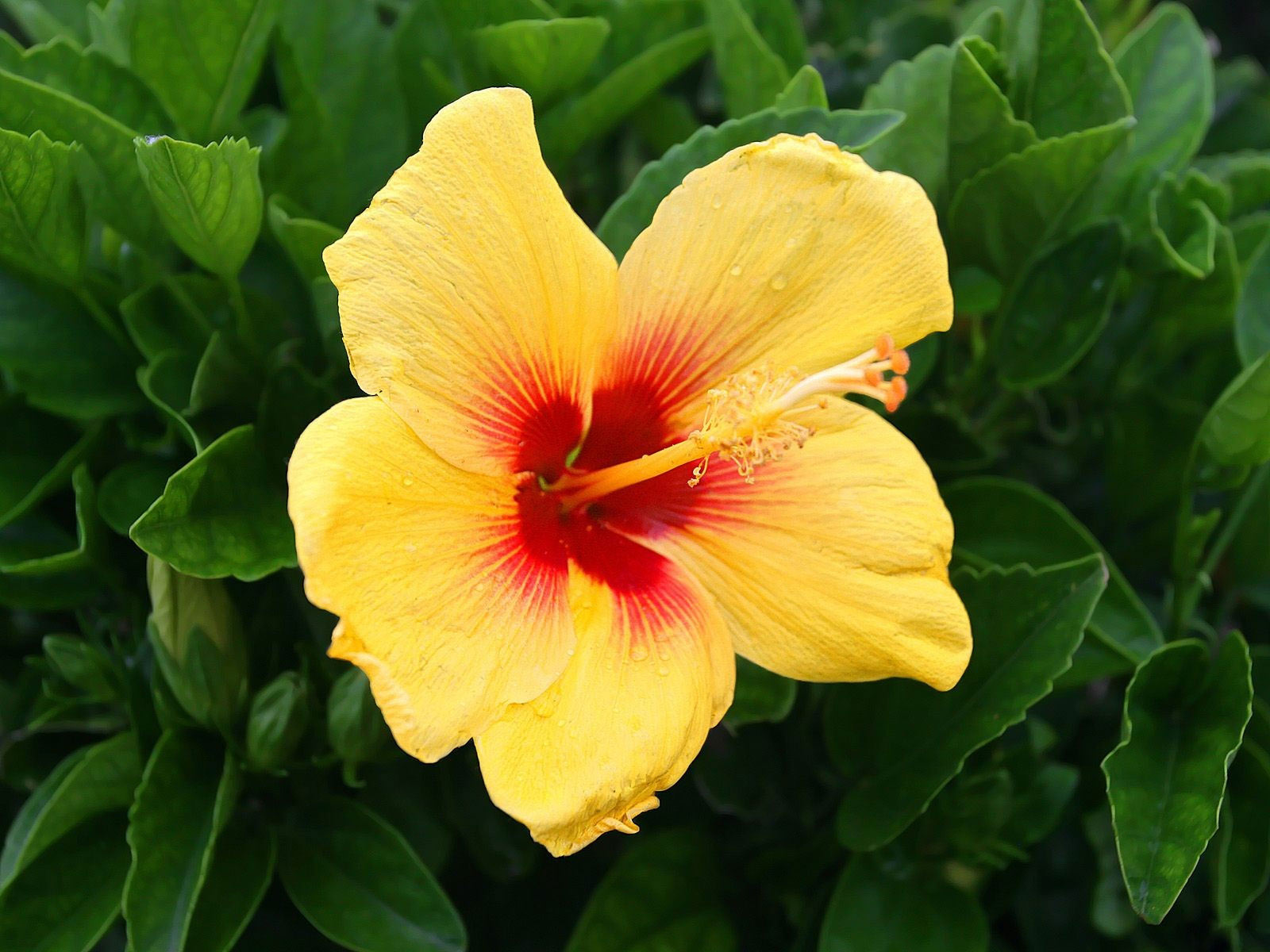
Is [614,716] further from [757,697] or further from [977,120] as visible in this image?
[977,120]

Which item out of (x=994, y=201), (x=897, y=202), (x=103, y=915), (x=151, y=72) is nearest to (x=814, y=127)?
(x=897, y=202)

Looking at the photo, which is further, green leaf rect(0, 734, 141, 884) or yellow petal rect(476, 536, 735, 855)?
green leaf rect(0, 734, 141, 884)

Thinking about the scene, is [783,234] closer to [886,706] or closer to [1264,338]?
[886,706]

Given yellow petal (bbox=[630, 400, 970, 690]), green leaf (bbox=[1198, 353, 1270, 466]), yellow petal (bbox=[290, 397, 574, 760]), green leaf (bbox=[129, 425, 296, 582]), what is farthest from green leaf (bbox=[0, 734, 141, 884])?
green leaf (bbox=[1198, 353, 1270, 466])

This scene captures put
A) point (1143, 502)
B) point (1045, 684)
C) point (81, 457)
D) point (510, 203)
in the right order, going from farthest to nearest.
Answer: point (1143, 502), point (81, 457), point (1045, 684), point (510, 203)

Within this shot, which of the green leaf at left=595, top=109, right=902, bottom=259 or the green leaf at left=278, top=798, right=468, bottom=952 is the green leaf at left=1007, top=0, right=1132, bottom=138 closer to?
the green leaf at left=595, top=109, right=902, bottom=259

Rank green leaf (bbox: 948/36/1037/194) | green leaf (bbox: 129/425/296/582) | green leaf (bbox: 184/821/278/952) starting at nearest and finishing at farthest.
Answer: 1. green leaf (bbox: 129/425/296/582)
2. green leaf (bbox: 184/821/278/952)
3. green leaf (bbox: 948/36/1037/194)

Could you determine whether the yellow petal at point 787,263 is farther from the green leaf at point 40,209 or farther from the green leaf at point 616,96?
the green leaf at point 40,209
